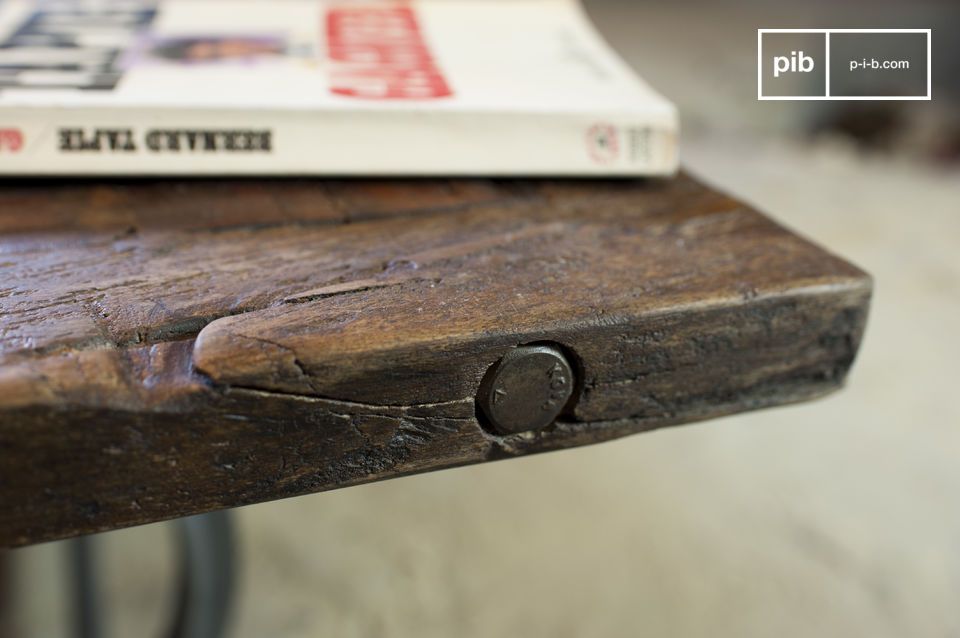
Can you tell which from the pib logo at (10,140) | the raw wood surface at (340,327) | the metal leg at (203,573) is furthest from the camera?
the metal leg at (203,573)

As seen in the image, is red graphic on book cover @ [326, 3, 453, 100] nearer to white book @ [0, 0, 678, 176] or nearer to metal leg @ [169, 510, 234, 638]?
white book @ [0, 0, 678, 176]

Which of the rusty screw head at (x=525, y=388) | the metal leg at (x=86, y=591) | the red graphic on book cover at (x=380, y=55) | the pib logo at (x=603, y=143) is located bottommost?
the metal leg at (x=86, y=591)

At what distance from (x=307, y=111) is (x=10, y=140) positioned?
0.44ft

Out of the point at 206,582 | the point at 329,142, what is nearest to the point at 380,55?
the point at 329,142

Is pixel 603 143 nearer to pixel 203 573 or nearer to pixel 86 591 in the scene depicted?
pixel 203 573

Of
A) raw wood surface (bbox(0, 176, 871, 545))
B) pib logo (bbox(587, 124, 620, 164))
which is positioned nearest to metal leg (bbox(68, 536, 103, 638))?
raw wood surface (bbox(0, 176, 871, 545))

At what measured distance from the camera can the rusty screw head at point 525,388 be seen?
32 cm

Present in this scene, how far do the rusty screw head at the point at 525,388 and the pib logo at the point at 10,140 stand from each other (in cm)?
26

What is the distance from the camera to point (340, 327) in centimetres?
30

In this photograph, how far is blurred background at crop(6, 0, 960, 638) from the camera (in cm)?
79

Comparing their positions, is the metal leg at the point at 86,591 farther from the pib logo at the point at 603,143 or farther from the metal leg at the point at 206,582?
the pib logo at the point at 603,143

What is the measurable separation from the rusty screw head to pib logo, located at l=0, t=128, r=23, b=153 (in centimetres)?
26

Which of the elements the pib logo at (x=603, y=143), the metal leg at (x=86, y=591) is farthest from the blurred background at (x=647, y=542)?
the pib logo at (x=603, y=143)

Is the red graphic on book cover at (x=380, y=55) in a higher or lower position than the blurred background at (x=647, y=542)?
higher
